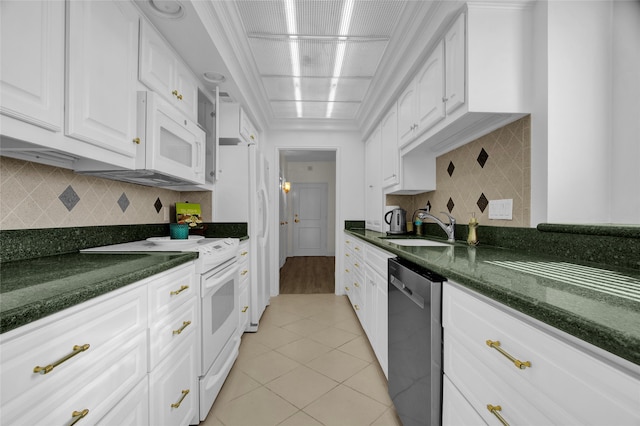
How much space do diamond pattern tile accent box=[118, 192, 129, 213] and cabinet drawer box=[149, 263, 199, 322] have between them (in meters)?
0.81

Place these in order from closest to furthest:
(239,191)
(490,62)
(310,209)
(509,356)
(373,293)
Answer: (509,356)
(490,62)
(373,293)
(239,191)
(310,209)

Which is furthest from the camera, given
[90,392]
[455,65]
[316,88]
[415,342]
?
[316,88]

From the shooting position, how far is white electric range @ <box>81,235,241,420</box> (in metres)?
1.51

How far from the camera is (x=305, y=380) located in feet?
6.12

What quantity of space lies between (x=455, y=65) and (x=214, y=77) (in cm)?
173

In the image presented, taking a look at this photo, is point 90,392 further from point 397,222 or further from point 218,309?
point 397,222

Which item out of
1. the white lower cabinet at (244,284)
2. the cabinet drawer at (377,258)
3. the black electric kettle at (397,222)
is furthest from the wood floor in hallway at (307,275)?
the cabinet drawer at (377,258)

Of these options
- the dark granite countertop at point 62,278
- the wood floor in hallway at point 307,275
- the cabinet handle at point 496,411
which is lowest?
the wood floor in hallway at point 307,275

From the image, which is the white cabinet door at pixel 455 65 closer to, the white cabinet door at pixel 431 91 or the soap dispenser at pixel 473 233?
the white cabinet door at pixel 431 91

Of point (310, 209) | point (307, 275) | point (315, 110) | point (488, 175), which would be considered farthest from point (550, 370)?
point (310, 209)

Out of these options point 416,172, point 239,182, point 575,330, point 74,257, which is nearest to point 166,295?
point 74,257

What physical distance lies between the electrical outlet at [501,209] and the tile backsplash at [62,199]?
235 cm

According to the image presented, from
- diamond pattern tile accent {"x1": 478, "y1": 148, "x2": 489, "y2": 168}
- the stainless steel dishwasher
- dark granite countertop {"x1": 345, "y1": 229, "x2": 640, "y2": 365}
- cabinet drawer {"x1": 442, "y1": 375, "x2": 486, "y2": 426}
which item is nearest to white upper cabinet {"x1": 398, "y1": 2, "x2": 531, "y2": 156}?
diamond pattern tile accent {"x1": 478, "y1": 148, "x2": 489, "y2": 168}

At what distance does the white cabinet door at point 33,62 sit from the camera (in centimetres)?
82
